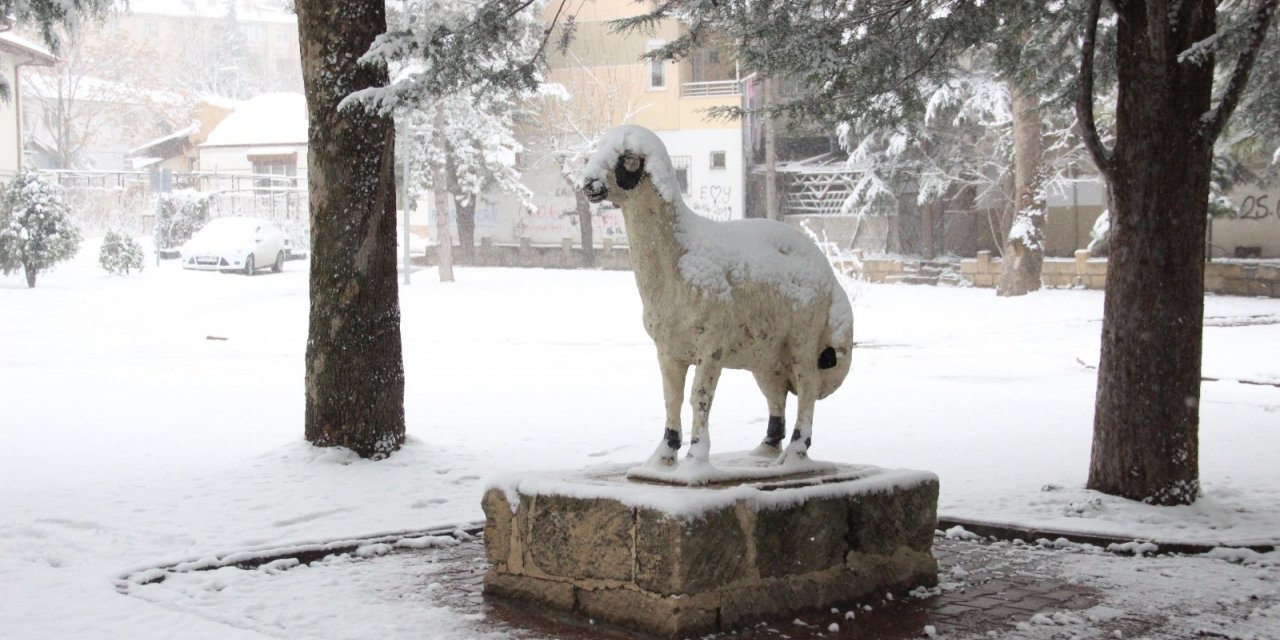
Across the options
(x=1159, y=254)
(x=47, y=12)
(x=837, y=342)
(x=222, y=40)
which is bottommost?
(x=837, y=342)

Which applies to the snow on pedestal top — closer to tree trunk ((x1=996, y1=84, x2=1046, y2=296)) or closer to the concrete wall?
tree trunk ((x1=996, y1=84, x2=1046, y2=296))

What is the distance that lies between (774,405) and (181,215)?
35.9 m

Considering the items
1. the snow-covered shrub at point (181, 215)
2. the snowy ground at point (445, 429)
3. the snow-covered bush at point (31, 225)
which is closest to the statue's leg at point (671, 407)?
the snowy ground at point (445, 429)

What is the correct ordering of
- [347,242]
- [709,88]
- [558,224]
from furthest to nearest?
[558,224] < [709,88] < [347,242]

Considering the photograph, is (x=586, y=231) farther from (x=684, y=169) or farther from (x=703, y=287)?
(x=703, y=287)

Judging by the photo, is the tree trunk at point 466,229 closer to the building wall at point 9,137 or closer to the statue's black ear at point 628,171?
the building wall at point 9,137

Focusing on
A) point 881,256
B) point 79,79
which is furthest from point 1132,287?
point 79,79

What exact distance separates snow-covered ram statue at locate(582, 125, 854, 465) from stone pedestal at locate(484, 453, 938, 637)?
17.5 inches

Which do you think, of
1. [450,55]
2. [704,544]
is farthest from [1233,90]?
[450,55]

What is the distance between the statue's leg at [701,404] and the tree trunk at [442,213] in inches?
1092

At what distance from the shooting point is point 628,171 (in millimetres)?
6105

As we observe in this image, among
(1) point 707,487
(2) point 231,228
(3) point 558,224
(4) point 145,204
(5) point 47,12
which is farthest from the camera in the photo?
(4) point 145,204

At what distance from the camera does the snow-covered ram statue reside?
20.1 ft

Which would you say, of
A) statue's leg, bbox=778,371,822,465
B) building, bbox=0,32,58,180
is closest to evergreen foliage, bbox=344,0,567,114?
statue's leg, bbox=778,371,822,465
